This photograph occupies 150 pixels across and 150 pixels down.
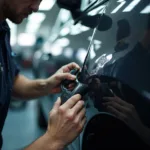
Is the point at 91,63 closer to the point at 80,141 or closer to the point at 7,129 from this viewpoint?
the point at 80,141

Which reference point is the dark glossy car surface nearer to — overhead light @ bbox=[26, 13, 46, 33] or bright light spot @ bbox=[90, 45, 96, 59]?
bright light spot @ bbox=[90, 45, 96, 59]

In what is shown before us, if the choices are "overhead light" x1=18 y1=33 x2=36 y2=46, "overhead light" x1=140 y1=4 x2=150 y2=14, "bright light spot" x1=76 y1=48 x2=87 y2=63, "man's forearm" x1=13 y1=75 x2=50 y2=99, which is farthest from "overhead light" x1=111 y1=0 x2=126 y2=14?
Answer: "overhead light" x1=18 y1=33 x2=36 y2=46

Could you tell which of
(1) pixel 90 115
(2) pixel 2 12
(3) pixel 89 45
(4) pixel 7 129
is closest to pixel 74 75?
(3) pixel 89 45

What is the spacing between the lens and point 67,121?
0.98 meters

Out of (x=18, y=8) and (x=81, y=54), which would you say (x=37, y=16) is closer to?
(x=18, y=8)

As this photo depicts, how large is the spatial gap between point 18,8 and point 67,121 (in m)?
0.62

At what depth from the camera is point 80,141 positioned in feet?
3.57

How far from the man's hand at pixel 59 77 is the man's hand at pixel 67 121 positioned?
0.84 feet

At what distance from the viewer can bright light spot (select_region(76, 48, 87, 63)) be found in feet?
3.86

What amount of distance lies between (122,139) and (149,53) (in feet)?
0.92

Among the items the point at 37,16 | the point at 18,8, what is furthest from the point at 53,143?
the point at 37,16

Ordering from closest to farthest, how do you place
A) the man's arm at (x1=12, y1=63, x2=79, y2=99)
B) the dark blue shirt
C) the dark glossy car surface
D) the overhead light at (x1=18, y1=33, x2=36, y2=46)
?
the dark glossy car surface < the dark blue shirt < the man's arm at (x1=12, y1=63, x2=79, y2=99) < the overhead light at (x1=18, y1=33, x2=36, y2=46)

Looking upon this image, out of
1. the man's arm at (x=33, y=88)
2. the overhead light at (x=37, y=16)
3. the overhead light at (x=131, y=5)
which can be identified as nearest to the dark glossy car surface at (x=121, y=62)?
the overhead light at (x=131, y=5)

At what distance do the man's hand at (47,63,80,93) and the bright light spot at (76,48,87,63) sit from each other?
4 centimetres
